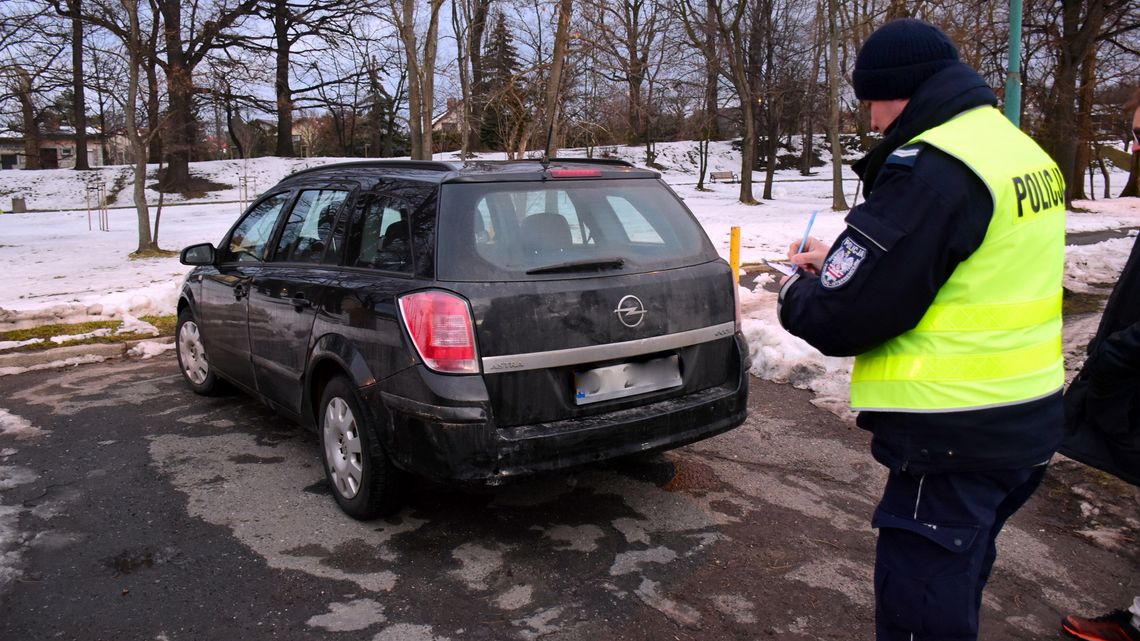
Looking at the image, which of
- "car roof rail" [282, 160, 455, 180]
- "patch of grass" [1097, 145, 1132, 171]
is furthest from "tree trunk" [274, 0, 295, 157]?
Result: "patch of grass" [1097, 145, 1132, 171]

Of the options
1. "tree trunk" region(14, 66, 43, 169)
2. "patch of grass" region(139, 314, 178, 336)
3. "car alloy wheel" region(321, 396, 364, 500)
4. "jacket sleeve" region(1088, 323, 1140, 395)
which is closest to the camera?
"jacket sleeve" region(1088, 323, 1140, 395)

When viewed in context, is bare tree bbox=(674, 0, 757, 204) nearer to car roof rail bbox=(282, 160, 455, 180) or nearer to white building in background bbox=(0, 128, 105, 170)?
car roof rail bbox=(282, 160, 455, 180)

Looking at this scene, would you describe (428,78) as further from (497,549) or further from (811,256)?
(811,256)

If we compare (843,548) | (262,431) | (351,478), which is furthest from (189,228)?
(843,548)

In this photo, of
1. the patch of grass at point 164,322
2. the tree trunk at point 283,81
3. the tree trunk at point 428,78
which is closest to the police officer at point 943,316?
the patch of grass at point 164,322

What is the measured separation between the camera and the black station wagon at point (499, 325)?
11.0ft

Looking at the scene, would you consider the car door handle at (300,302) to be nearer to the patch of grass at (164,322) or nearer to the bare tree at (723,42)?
the patch of grass at (164,322)

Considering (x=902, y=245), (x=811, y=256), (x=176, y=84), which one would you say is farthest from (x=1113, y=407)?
(x=176, y=84)

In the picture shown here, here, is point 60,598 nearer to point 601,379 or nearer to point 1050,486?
point 601,379

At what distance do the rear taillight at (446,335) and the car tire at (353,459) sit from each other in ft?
1.83

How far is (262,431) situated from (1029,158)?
467 centimetres

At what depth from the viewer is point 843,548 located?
11.8ft

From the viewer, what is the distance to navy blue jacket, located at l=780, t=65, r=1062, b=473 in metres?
1.84

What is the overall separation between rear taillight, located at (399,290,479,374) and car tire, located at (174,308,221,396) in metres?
3.07
